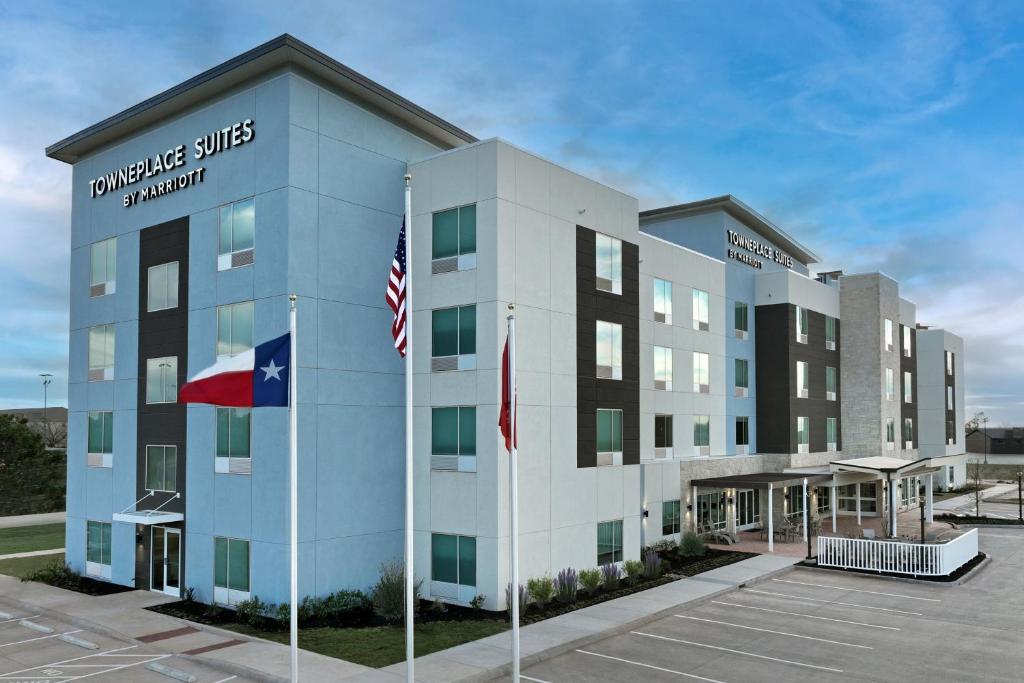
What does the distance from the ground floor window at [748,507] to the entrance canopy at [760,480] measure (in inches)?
56.6

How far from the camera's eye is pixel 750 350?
42156 millimetres

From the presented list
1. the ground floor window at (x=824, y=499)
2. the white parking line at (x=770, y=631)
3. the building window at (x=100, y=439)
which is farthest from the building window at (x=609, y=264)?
the ground floor window at (x=824, y=499)

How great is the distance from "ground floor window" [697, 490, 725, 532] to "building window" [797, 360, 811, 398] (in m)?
8.41

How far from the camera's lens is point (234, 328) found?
23.6 metres

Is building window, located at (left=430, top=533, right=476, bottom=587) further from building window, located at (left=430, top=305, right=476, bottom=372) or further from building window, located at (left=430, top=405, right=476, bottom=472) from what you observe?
building window, located at (left=430, top=305, right=476, bottom=372)

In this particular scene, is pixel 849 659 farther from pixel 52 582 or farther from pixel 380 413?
pixel 52 582

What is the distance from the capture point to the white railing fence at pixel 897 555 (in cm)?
2773

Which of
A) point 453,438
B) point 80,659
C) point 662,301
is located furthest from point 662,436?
point 80,659

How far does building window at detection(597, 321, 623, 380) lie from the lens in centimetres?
2698

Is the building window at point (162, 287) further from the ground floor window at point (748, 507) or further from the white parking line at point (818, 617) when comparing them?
the ground floor window at point (748, 507)

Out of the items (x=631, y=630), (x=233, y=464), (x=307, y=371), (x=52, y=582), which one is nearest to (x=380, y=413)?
(x=307, y=371)

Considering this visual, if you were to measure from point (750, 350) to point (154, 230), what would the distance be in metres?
29.9

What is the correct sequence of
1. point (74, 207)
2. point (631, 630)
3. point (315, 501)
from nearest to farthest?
point (631, 630) → point (315, 501) → point (74, 207)

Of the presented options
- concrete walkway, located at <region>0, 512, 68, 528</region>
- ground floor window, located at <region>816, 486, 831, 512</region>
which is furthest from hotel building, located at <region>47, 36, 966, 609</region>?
concrete walkway, located at <region>0, 512, 68, 528</region>
